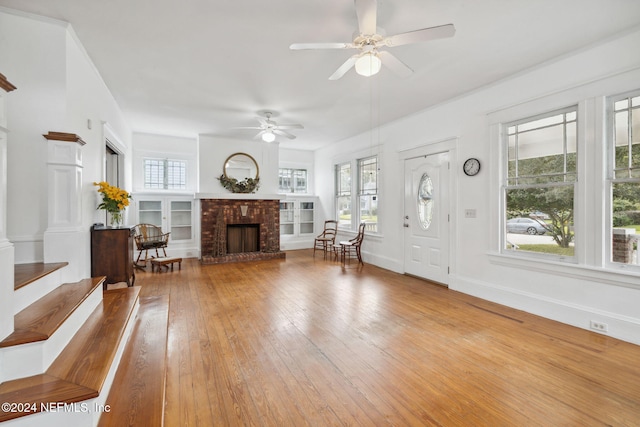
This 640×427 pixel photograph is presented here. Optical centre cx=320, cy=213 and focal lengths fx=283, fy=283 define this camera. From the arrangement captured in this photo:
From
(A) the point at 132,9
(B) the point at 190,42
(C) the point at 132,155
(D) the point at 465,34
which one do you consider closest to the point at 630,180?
(D) the point at 465,34

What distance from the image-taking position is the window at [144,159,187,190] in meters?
6.50

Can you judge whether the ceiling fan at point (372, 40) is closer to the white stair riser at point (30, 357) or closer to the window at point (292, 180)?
the white stair riser at point (30, 357)

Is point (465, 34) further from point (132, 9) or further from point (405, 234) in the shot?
point (405, 234)

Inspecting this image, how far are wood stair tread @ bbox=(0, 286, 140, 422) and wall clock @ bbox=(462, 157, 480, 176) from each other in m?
4.33

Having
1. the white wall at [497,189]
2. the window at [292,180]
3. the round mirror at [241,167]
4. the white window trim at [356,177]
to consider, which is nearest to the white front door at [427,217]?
the white wall at [497,189]

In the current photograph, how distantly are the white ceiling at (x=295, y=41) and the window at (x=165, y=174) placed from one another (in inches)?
80.3

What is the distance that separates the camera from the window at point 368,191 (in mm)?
6062

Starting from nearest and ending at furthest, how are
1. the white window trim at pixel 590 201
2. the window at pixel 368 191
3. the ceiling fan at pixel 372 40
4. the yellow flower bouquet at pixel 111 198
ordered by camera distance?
the ceiling fan at pixel 372 40, the white window trim at pixel 590 201, the yellow flower bouquet at pixel 111 198, the window at pixel 368 191

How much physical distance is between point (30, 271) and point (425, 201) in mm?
4852

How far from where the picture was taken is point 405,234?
5.17 metres

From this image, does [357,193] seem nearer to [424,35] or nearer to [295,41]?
[295,41]

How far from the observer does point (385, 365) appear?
7.37ft

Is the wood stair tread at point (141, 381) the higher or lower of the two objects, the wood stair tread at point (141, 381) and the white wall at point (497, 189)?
the lower

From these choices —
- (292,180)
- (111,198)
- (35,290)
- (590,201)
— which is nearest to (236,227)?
(292,180)
